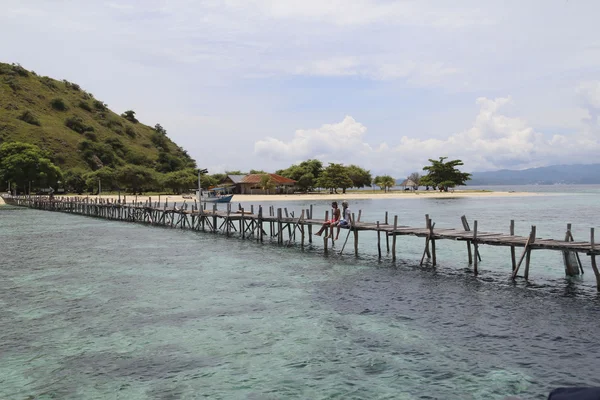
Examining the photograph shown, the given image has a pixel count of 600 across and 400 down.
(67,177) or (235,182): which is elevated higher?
(67,177)

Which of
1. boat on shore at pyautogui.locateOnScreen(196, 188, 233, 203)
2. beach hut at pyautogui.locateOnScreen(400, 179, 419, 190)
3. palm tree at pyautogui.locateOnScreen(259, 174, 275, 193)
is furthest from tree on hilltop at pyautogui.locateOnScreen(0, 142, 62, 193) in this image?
beach hut at pyautogui.locateOnScreen(400, 179, 419, 190)

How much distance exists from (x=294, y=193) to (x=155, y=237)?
81229 millimetres

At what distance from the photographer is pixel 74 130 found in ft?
459

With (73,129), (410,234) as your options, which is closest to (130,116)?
(73,129)

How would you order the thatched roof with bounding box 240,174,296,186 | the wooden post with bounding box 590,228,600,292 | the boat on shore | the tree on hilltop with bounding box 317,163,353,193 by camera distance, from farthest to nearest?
the thatched roof with bounding box 240,174,296,186 → the tree on hilltop with bounding box 317,163,353,193 → the boat on shore → the wooden post with bounding box 590,228,600,292

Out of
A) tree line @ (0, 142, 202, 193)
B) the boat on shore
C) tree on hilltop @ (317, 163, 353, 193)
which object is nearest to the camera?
the boat on shore

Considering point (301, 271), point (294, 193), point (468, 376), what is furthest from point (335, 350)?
point (294, 193)

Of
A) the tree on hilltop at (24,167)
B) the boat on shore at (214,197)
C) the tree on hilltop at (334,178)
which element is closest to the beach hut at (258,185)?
the tree on hilltop at (334,178)

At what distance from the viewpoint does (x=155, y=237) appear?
36.6 meters

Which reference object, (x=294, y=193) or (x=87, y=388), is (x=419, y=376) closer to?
(x=87, y=388)

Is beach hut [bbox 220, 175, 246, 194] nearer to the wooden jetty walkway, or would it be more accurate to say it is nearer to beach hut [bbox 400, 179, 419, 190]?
beach hut [bbox 400, 179, 419, 190]

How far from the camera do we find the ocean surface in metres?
10.3

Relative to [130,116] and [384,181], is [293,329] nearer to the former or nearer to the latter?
[384,181]

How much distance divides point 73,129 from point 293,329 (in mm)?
142706
